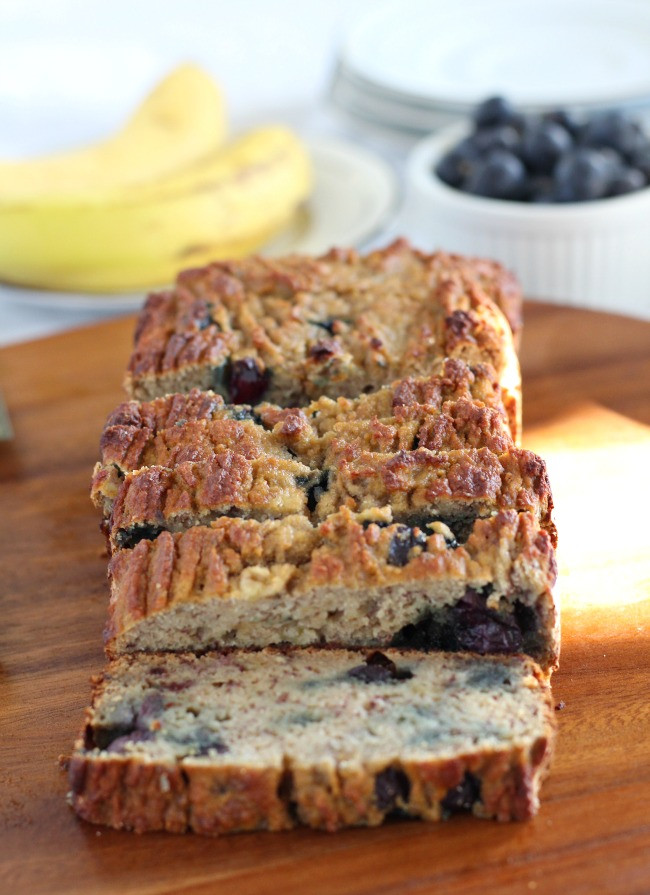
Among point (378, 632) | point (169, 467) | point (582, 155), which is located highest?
point (582, 155)

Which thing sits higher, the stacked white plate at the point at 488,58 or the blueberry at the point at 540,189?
the stacked white plate at the point at 488,58

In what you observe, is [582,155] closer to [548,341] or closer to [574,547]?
[548,341]

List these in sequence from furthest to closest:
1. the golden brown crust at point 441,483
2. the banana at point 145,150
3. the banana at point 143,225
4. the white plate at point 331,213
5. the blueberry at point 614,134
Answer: the banana at point 145,150, the white plate at point 331,213, the banana at point 143,225, the blueberry at point 614,134, the golden brown crust at point 441,483

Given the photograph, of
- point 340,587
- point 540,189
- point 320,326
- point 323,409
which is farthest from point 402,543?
point 540,189

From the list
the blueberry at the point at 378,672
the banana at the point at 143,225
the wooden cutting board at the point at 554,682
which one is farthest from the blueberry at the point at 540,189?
the blueberry at the point at 378,672

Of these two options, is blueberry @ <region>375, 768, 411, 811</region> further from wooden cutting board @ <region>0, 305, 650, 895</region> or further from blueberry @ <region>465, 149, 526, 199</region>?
blueberry @ <region>465, 149, 526, 199</region>

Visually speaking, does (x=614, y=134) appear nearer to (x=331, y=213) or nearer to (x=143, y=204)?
(x=331, y=213)

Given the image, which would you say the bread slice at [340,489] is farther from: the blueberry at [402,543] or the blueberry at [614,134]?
the blueberry at [614,134]

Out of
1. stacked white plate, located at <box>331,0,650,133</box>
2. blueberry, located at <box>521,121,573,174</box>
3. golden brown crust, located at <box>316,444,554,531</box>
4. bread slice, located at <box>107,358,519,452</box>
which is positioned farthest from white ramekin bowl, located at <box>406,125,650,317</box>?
golden brown crust, located at <box>316,444,554,531</box>

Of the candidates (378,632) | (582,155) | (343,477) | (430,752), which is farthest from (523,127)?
(430,752)
